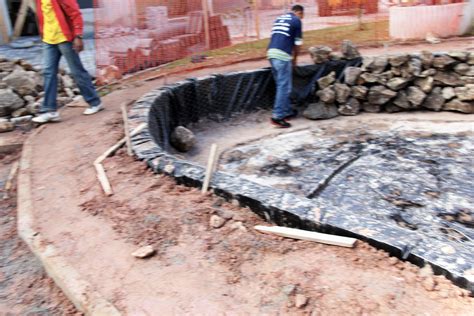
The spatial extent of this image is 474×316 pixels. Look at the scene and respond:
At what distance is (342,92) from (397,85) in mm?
884

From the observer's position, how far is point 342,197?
469 centimetres

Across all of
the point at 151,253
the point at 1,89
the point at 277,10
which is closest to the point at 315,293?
the point at 151,253

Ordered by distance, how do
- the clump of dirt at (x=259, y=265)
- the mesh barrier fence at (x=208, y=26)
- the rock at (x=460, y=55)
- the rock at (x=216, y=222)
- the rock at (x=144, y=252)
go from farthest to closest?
the mesh barrier fence at (x=208, y=26)
the rock at (x=460, y=55)
the rock at (x=216, y=222)
the rock at (x=144, y=252)
the clump of dirt at (x=259, y=265)

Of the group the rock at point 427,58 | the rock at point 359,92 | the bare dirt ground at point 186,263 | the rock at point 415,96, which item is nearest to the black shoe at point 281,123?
the rock at point 359,92

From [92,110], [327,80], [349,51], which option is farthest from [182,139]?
[349,51]

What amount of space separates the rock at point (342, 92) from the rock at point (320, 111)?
17cm

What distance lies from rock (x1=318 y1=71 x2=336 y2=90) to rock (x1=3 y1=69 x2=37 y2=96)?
4.49 metres

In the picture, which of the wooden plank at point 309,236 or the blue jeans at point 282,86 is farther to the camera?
the blue jeans at point 282,86

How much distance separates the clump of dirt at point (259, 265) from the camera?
2.36 meters

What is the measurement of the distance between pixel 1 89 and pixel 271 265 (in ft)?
17.3

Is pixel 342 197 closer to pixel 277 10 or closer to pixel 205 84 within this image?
pixel 205 84

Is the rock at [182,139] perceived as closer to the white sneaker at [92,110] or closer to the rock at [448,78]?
the white sneaker at [92,110]

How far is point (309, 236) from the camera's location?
115 inches

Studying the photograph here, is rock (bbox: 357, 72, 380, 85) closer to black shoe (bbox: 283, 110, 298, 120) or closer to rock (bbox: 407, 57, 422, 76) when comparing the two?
rock (bbox: 407, 57, 422, 76)
